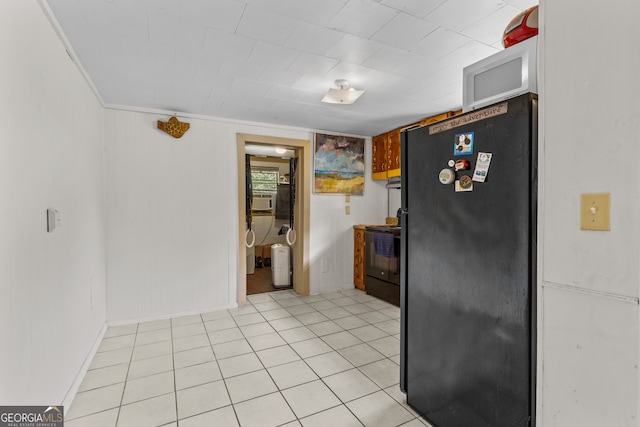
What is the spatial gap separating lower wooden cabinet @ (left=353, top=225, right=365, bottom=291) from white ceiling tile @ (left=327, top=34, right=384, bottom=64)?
270 cm

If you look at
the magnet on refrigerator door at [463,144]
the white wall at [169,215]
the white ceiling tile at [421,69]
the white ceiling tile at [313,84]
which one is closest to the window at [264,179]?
the white wall at [169,215]

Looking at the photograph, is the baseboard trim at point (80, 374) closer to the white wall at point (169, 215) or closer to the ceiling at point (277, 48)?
the white wall at point (169, 215)

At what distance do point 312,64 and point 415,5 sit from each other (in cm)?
90

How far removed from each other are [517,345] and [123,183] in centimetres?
372

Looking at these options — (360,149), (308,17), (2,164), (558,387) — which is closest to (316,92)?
(308,17)

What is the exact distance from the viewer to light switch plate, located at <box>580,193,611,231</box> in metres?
1.01

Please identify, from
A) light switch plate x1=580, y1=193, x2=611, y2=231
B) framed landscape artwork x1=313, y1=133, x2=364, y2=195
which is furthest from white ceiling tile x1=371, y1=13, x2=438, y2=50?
framed landscape artwork x1=313, y1=133, x2=364, y2=195

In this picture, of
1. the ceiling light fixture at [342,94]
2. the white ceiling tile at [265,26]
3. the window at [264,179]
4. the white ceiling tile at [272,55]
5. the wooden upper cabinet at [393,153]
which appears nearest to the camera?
the white ceiling tile at [265,26]

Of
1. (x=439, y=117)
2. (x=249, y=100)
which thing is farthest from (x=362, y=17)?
(x=439, y=117)

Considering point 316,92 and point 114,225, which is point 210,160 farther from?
point 316,92

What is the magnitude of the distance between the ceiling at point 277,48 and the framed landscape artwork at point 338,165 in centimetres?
118

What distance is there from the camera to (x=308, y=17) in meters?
1.73

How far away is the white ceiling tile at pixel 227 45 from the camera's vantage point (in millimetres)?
1916

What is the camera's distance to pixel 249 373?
7.72 ft
